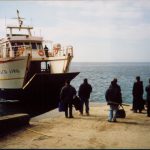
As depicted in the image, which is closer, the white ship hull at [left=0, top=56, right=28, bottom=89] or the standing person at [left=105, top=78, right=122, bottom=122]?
the standing person at [left=105, top=78, right=122, bottom=122]

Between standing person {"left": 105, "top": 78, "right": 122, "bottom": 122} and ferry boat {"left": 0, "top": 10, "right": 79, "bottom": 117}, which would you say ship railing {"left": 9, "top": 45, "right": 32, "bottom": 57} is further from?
standing person {"left": 105, "top": 78, "right": 122, "bottom": 122}

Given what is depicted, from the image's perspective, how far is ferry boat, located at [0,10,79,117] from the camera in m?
19.8

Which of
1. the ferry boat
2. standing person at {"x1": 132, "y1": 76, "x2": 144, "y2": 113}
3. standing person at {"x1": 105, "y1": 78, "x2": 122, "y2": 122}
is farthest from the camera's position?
the ferry boat

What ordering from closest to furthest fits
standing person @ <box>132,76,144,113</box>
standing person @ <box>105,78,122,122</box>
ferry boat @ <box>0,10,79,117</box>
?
1. standing person @ <box>105,78,122,122</box>
2. standing person @ <box>132,76,144,113</box>
3. ferry boat @ <box>0,10,79,117</box>

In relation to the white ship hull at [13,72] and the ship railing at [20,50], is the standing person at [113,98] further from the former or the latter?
the ship railing at [20,50]

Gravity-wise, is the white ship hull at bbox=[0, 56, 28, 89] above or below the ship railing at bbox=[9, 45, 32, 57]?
below

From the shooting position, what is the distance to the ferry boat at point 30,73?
19766mm

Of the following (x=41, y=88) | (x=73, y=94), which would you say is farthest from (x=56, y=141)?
(x=41, y=88)

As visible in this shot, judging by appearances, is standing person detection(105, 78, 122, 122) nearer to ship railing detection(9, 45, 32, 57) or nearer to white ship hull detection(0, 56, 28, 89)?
white ship hull detection(0, 56, 28, 89)

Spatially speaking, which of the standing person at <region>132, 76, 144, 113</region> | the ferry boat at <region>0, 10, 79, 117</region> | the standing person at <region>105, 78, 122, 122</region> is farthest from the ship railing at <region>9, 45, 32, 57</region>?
the standing person at <region>105, 78, 122, 122</region>

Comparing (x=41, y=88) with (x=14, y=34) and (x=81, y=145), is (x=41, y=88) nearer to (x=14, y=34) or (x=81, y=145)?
(x=14, y=34)

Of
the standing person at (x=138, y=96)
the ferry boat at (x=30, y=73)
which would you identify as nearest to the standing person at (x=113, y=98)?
the standing person at (x=138, y=96)

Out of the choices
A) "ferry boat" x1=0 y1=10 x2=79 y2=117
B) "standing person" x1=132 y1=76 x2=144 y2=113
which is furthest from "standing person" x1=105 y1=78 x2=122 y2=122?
"ferry boat" x1=0 y1=10 x2=79 y2=117

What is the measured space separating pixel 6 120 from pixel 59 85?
11785 mm
